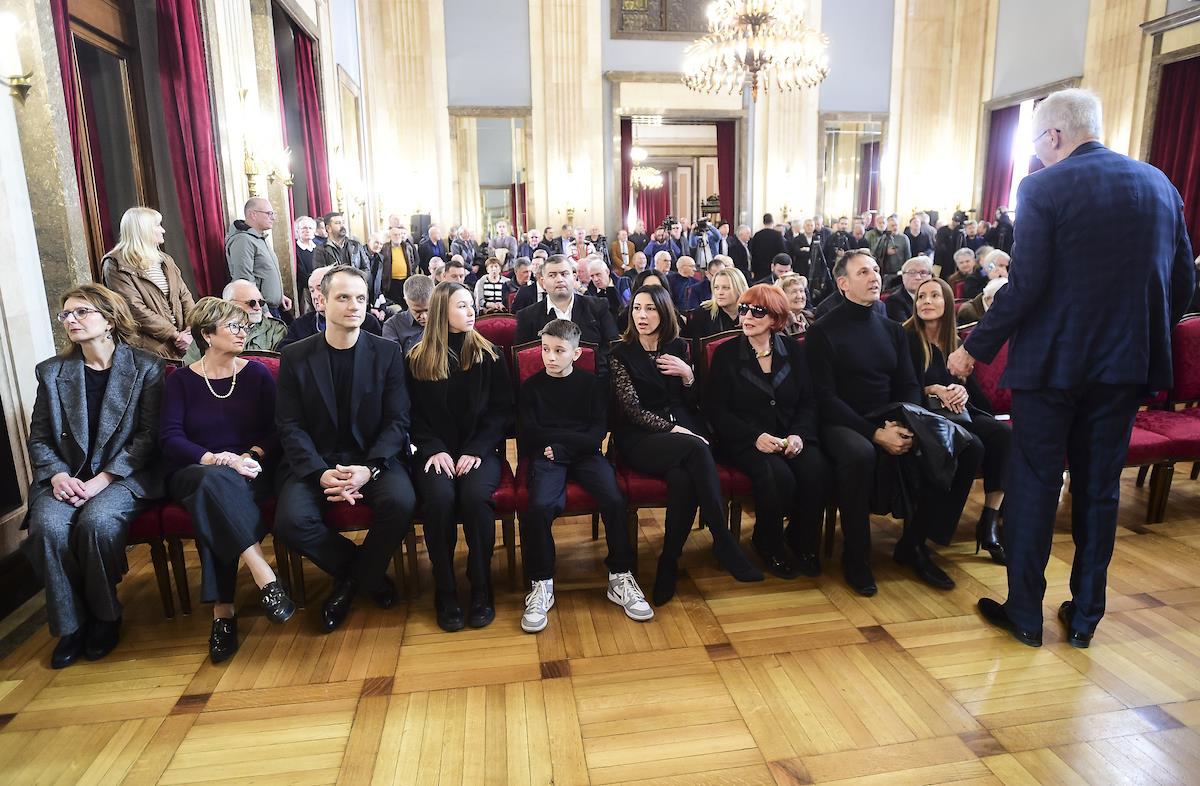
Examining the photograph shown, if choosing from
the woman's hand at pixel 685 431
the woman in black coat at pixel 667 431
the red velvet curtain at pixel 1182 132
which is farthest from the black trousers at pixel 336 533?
the red velvet curtain at pixel 1182 132

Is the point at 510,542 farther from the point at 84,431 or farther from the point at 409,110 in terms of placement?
the point at 409,110

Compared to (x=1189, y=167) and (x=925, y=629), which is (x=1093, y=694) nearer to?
(x=925, y=629)

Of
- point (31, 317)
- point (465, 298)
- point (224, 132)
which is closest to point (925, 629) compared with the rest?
point (465, 298)

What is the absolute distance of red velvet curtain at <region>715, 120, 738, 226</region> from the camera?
42.4ft

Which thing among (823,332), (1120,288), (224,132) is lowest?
(823,332)

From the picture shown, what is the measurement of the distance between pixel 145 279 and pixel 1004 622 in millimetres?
4067

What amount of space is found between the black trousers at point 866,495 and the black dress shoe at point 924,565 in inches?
1.4

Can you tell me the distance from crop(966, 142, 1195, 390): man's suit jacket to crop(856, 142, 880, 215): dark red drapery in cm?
1177

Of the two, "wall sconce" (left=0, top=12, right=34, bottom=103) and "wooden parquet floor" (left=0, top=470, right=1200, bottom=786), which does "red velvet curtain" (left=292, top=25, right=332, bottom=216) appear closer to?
"wall sconce" (left=0, top=12, right=34, bottom=103)

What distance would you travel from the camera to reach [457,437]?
297 centimetres

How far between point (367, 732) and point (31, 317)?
2285 mm

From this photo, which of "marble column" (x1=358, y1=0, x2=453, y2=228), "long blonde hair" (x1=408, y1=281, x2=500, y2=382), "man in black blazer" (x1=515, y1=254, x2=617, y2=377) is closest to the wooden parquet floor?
"long blonde hair" (x1=408, y1=281, x2=500, y2=382)

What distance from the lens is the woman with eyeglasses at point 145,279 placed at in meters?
3.52

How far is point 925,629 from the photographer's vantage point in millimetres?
2586
